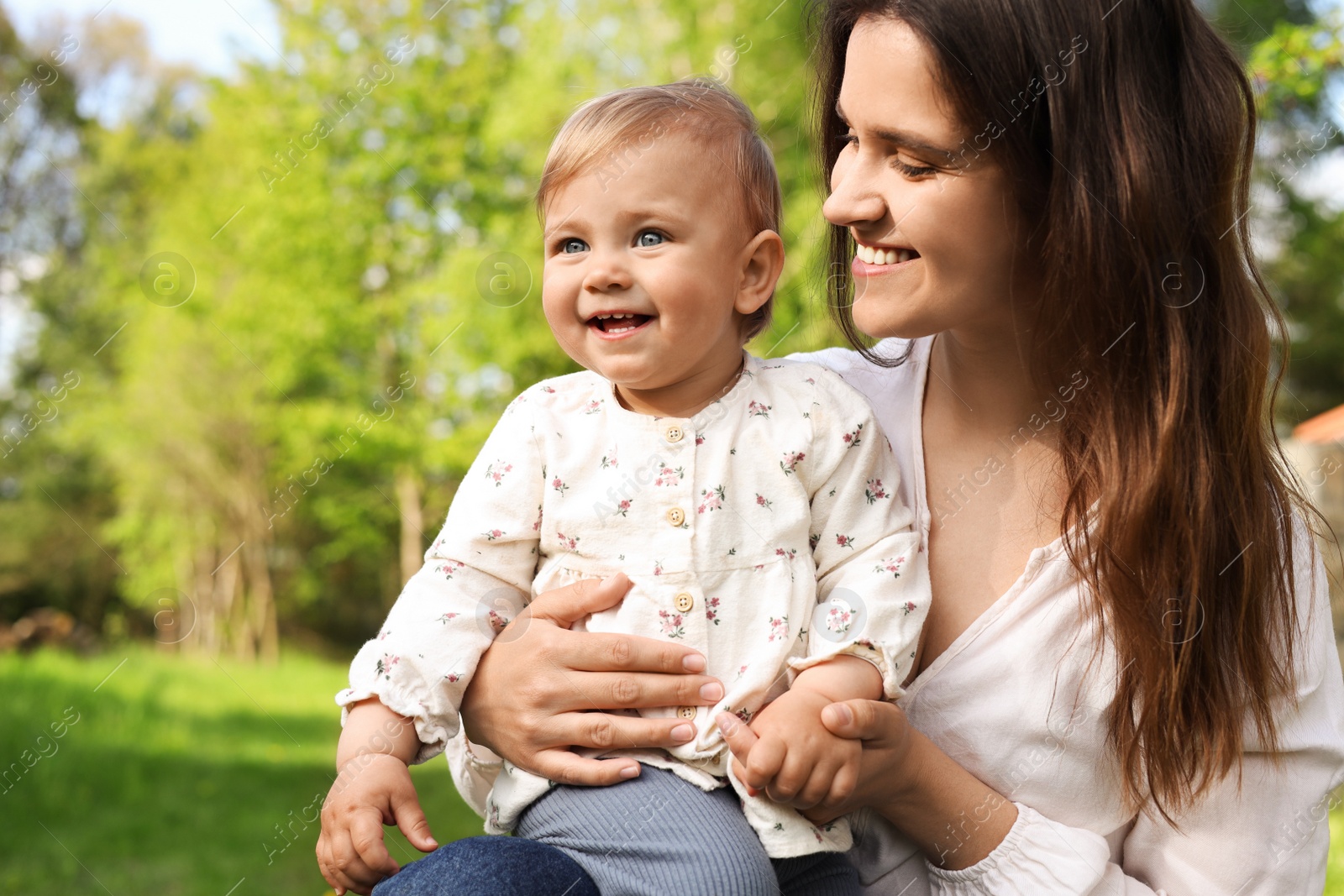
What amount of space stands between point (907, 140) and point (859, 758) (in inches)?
37.1

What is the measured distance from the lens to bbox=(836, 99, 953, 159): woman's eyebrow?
1770 millimetres

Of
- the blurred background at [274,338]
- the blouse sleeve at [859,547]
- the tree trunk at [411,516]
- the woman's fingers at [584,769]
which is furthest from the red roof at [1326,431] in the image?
the tree trunk at [411,516]

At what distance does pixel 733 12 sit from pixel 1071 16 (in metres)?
8.70

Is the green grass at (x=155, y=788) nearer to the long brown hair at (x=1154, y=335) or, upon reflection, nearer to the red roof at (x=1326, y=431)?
the long brown hair at (x=1154, y=335)

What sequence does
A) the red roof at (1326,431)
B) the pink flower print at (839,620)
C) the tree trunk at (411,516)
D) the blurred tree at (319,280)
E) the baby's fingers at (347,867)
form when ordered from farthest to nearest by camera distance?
the tree trunk at (411,516)
the blurred tree at (319,280)
the red roof at (1326,431)
the pink flower print at (839,620)
the baby's fingers at (347,867)

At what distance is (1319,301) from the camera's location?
13.6 m

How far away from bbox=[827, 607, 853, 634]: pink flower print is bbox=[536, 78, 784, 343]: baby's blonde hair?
510 mm

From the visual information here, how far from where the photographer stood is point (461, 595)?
1.78m

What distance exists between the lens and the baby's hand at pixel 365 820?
160cm

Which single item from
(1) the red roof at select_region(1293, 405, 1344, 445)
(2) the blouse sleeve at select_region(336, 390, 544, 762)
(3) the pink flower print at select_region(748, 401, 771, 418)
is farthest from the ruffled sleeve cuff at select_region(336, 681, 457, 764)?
(1) the red roof at select_region(1293, 405, 1344, 445)

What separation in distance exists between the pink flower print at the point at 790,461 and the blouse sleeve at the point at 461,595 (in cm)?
39

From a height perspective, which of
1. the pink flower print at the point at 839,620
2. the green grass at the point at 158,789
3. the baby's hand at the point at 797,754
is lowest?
the green grass at the point at 158,789

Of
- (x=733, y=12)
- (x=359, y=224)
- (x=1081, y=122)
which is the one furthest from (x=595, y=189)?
(x=359, y=224)

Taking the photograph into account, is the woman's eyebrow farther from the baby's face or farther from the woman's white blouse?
the woman's white blouse
